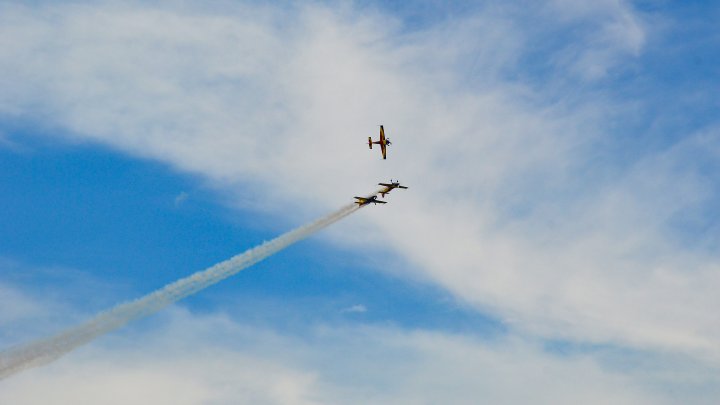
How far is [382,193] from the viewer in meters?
193

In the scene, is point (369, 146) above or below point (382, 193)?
above

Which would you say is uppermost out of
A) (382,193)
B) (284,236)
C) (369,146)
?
(369,146)

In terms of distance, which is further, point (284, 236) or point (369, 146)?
point (369, 146)

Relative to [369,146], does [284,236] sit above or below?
below

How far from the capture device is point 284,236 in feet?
584

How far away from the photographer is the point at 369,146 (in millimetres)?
199875

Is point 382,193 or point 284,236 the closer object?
point 284,236

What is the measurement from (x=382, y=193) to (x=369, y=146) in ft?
55.1

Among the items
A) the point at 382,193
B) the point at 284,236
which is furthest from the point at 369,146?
the point at 284,236

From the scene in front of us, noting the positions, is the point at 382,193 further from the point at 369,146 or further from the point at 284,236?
the point at 284,236

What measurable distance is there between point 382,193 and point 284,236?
34.2m

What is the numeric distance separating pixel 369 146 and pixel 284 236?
42495 mm
